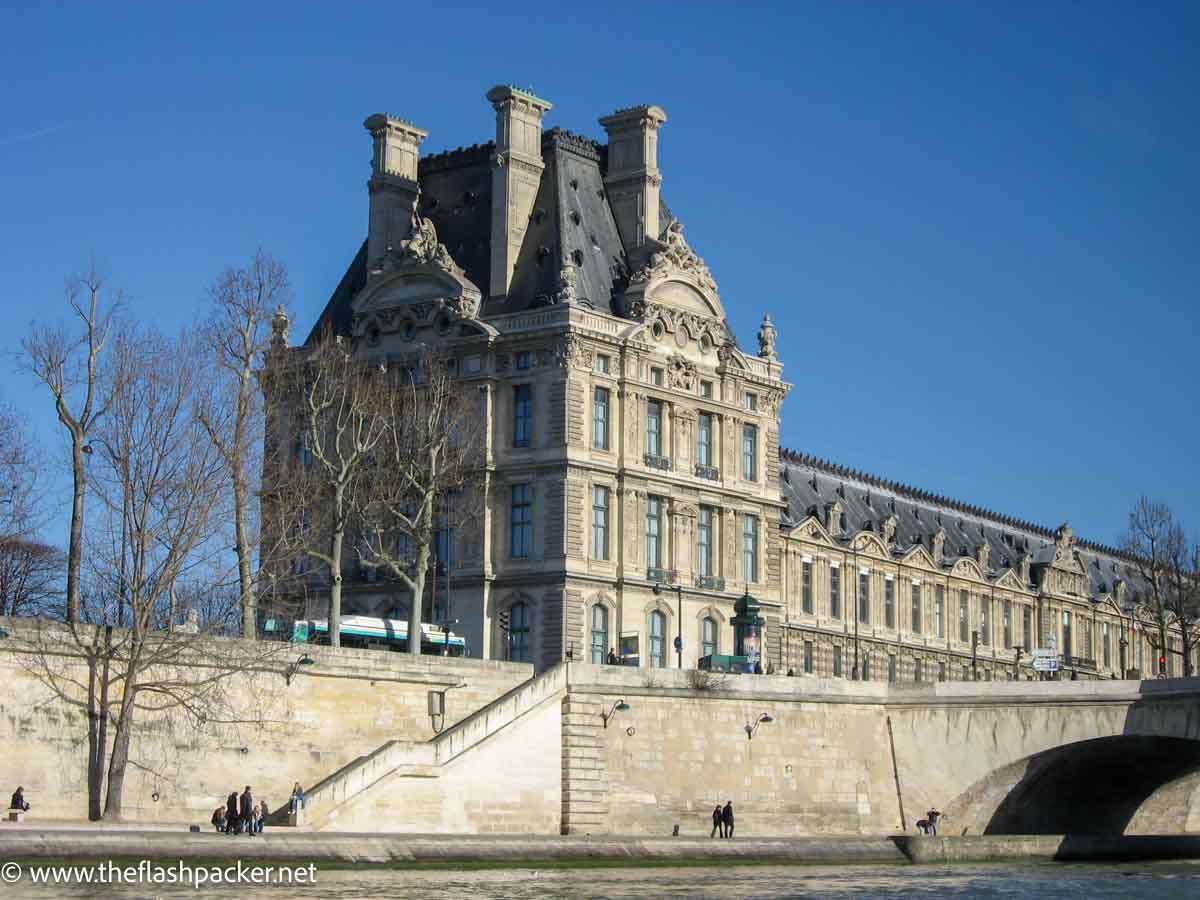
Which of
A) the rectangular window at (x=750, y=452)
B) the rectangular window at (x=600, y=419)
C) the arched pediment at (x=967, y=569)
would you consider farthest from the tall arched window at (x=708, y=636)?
the arched pediment at (x=967, y=569)

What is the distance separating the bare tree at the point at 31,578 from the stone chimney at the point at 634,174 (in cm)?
2942

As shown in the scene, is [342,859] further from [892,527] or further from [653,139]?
[892,527]

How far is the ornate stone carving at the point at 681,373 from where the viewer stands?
81938 mm

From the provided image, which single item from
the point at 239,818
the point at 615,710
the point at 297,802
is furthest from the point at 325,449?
the point at 239,818

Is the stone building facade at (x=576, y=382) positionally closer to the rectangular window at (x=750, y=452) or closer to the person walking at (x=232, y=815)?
the rectangular window at (x=750, y=452)

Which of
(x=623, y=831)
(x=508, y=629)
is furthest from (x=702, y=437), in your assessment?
(x=623, y=831)

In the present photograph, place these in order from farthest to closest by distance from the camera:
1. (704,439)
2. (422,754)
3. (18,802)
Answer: (704,439) < (422,754) < (18,802)

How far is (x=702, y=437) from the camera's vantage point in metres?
83.3

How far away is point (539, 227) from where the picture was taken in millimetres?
82375

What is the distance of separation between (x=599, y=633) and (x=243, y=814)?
25842 millimetres

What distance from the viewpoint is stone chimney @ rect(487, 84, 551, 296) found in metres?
81.6

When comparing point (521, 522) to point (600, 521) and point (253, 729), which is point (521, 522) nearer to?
point (600, 521)

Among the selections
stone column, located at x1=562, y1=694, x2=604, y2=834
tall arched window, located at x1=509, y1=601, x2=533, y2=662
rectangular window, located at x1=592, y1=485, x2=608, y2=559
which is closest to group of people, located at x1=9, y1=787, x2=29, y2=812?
stone column, located at x1=562, y1=694, x2=604, y2=834

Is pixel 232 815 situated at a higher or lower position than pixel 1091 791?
lower
